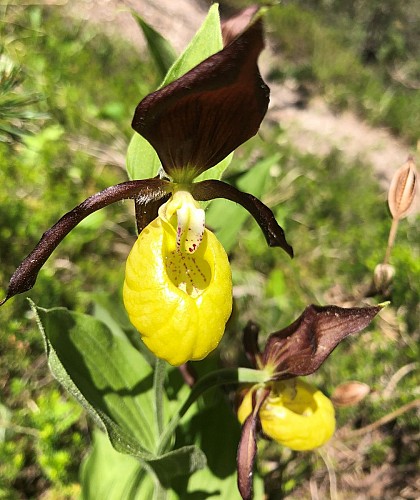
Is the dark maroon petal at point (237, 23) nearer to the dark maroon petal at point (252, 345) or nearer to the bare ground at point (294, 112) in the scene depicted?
the dark maroon petal at point (252, 345)

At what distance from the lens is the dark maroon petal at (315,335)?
110cm

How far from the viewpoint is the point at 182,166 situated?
3.15 feet

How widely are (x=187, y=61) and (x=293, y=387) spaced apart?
2.76ft

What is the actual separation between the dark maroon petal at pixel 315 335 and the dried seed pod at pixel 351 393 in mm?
262

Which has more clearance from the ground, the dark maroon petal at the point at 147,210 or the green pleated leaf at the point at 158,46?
the green pleated leaf at the point at 158,46

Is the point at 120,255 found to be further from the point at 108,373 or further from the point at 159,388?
the point at 159,388

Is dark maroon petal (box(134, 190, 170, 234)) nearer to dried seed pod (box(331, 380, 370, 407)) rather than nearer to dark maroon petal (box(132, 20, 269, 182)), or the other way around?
dark maroon petal (box(132, 20, 269, 182))

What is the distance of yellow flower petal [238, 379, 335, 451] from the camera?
1270 mm

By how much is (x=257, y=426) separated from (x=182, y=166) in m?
0.67

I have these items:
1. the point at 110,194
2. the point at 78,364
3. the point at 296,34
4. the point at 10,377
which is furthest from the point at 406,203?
the point at 296,34

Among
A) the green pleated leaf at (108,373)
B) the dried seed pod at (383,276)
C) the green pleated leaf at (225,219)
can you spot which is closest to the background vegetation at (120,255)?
the green pleated leaf at (225,219)

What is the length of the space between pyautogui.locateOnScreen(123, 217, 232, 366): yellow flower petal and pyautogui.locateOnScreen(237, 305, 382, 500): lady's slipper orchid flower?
0.96ft

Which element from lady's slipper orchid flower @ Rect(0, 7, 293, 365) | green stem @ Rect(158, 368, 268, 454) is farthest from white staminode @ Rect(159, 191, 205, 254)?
green stem @ Rect(158, 368, 268, 454)

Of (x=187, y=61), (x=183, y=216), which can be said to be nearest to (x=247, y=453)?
(x=183, y=216)
